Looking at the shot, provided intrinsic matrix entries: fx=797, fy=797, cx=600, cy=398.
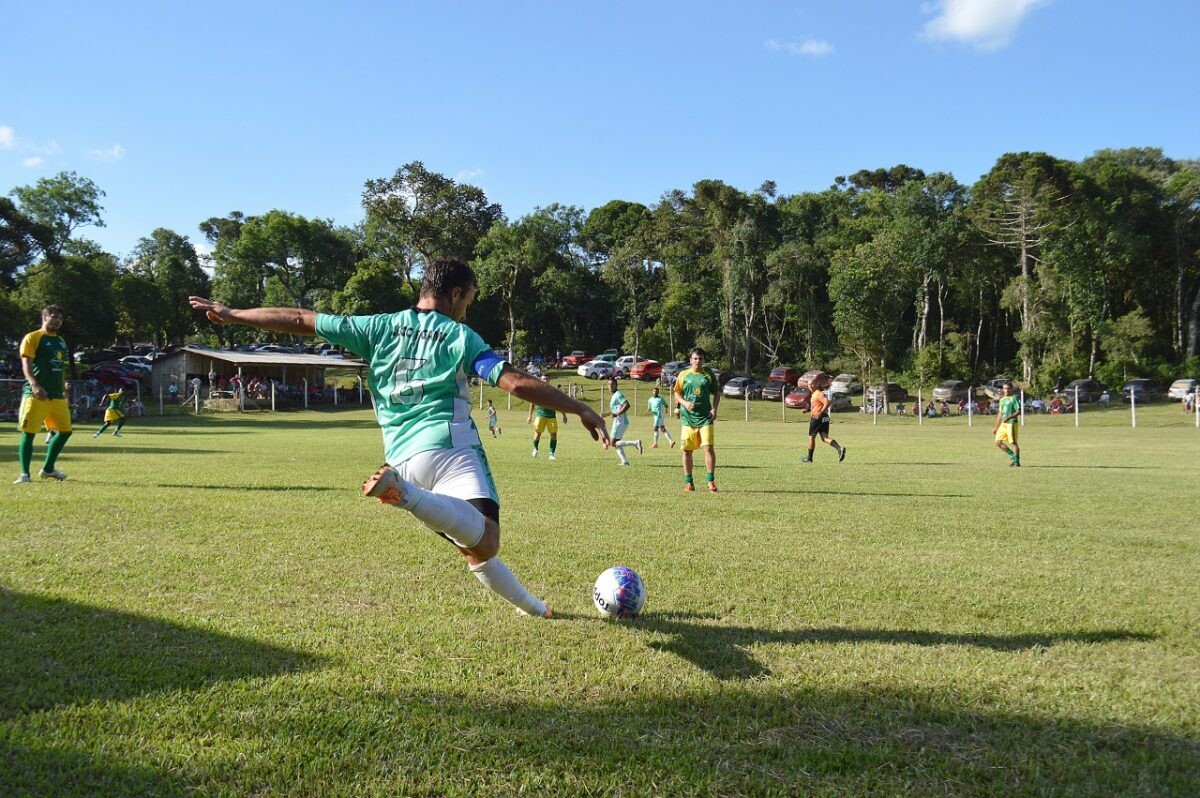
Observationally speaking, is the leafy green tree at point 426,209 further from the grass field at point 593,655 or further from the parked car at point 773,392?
the grass field at point 593,655

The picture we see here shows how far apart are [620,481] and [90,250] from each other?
7920 centimetres

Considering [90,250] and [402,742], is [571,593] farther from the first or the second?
[90,250]

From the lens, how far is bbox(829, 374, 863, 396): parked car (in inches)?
Answer: 2117

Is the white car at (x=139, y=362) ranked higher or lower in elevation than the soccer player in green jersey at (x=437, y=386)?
higher

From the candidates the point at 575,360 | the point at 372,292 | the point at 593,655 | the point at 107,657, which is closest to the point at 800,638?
the point at 593,655

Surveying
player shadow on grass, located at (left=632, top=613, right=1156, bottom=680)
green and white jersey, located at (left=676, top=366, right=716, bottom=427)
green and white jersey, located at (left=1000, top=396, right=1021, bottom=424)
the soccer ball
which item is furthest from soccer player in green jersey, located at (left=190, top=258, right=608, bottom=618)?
green and white jersey, located at (left=1000, top=396, right=1021, bottom=424)

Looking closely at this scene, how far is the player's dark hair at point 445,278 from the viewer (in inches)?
175

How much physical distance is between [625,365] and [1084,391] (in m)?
31.9

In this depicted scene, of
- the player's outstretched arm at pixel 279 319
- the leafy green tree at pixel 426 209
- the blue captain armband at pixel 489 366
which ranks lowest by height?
the blue captain armband at pixel 489 366

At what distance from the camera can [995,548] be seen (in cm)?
748

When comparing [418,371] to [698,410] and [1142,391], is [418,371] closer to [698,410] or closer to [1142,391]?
[698,410]

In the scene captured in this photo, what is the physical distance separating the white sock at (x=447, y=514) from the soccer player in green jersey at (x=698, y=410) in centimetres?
809

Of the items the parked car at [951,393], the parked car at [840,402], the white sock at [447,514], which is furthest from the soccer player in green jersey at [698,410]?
the parked car at [951,393]

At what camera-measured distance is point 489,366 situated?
4129 mm
